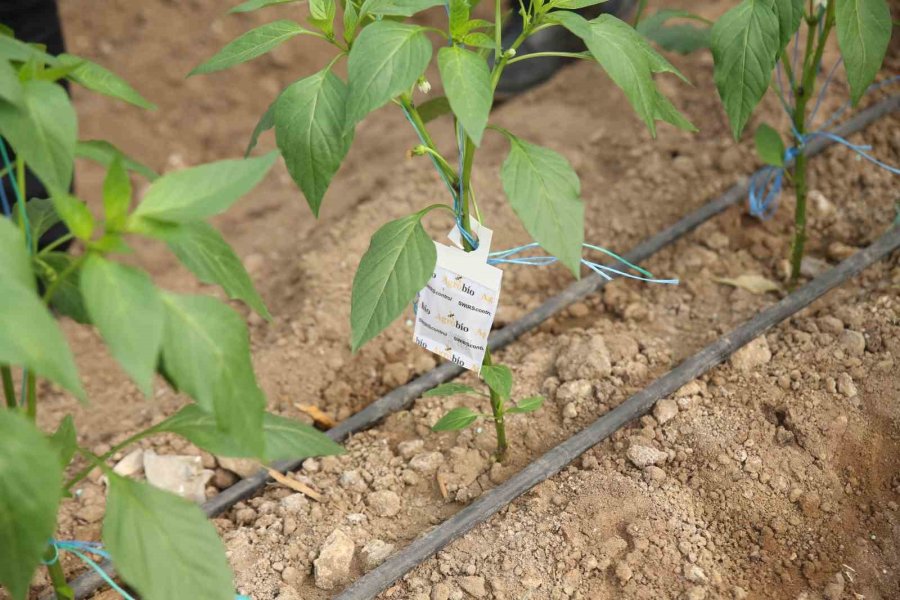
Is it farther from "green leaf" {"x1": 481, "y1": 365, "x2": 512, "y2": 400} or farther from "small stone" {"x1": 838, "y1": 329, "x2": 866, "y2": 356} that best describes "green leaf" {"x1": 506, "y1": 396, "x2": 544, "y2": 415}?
"small stone" {"x1": 838, "y1": 329, "x2": 866, "y2": 356}

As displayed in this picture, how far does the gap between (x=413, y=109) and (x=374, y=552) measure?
2.83 ft

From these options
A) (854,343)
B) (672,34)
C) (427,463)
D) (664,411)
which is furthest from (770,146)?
(427,463)

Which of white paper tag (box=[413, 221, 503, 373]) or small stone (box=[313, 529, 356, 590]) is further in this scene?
small stone (box=[313, 529, 356, 590])

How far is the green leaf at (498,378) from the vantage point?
66.6 inches

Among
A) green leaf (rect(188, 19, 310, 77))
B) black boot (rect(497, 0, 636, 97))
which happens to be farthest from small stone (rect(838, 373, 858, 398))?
black boot (rect(497, 0, 636, 97))

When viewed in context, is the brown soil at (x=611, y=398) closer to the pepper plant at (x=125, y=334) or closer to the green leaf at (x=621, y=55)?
the pepper plant at (x=125, y=334)

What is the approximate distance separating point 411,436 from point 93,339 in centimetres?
116

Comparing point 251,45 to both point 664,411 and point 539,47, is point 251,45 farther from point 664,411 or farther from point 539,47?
point 539,47

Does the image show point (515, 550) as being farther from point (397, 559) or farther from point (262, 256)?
point (262, 256)

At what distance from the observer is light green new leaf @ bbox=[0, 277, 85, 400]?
1.04 meters

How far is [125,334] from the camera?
1.12 metres

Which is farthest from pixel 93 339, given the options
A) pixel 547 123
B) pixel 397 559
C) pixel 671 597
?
pixel 671 597

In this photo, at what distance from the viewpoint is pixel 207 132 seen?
11.8ft

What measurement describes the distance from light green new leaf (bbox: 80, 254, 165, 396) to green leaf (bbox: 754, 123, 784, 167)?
5.12 ft
